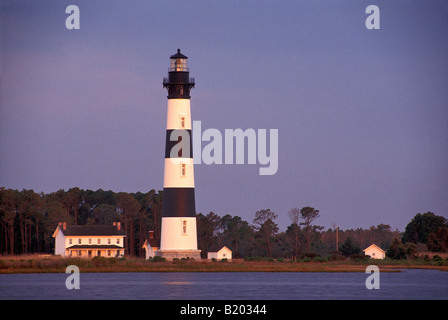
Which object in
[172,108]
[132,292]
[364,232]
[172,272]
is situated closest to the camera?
[132,292]

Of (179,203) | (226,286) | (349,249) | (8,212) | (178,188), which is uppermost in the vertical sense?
(178,188)

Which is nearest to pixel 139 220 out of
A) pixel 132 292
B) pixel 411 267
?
pixel 411 267

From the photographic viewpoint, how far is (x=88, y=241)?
343ft

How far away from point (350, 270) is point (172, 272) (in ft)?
46.6

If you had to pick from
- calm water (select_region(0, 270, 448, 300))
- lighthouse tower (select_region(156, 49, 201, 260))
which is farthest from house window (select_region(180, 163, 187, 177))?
calm water (select_region(0, 270, 448, 300))

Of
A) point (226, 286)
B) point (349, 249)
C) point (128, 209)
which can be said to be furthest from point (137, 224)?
point (226, 286)

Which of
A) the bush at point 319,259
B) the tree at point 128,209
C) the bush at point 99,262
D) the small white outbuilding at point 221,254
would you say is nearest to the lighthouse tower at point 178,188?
the bush at point 99,262

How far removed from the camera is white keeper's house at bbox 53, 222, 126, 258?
4072 inches

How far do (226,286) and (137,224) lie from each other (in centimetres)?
5893

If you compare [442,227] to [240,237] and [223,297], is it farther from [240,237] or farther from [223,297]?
[223,297]

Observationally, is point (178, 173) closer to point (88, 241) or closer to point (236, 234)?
point (88, 241)

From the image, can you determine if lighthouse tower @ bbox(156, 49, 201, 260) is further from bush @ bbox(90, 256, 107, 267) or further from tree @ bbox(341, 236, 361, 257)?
tree @ bbox(341, 236, 361, 257)

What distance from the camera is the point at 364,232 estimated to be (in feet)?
524

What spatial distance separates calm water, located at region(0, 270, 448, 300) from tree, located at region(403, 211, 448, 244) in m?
25.2
